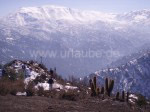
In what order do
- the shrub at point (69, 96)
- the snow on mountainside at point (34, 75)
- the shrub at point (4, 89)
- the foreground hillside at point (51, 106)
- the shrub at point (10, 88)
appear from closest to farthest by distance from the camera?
the foreground hillside at point (51, 106) < the shrub at point (4, 89) < the shrub at point (10, 88) < the shrub at point (69, 96) < the snow on mountainside at point (34, 75)

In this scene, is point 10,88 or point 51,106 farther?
point 10,88

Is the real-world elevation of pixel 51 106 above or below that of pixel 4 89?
below

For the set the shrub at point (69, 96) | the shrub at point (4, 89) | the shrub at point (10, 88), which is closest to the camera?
the shrub at point (4, 89)

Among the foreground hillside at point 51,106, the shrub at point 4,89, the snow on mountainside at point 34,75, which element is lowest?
the foreground hillside at point 51,106

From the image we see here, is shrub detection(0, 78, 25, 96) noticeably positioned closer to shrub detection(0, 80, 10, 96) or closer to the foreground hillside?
shrub detection(0, 80, 10, 96)

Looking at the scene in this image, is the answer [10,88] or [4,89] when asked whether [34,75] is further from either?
[4,89]

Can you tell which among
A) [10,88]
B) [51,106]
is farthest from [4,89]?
[51,106]

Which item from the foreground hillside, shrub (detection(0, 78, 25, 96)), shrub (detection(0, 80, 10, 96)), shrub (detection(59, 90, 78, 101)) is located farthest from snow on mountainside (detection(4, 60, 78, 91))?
the foreground hillside

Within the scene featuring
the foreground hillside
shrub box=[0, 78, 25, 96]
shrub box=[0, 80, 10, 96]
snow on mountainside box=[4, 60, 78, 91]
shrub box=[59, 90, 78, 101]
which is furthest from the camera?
snow on mountainside box=[4, 60, 78, 91]

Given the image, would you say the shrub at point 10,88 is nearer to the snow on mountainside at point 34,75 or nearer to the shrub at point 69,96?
the shrub at point 69,96

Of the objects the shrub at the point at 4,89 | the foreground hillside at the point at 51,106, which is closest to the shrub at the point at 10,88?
the shrub at the point at 4,89

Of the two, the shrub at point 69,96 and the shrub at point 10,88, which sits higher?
the shrub at point 10,88

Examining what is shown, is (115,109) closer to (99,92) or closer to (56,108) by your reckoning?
(56,108)

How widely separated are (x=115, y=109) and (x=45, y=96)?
7135 millimetres
